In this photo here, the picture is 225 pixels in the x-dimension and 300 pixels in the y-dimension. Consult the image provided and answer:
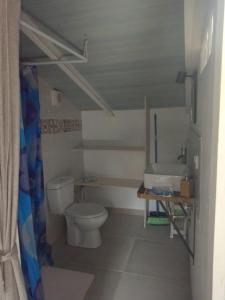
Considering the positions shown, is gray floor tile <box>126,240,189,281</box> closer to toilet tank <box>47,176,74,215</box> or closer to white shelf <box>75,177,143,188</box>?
white shelf <box>75,177,143,188</box>

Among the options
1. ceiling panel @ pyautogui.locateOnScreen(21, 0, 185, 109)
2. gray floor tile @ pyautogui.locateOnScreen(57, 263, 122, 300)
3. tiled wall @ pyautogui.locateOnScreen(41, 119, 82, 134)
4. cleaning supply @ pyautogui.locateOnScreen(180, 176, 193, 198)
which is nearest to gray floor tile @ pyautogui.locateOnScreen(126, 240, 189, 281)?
gray floor tile @ pyautogui.locateOnScreen(57, 263, 122, 300)

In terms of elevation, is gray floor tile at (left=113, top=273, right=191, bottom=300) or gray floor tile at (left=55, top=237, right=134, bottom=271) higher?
gray floor tile at (left=55, top=237, right=134, bottom=271)

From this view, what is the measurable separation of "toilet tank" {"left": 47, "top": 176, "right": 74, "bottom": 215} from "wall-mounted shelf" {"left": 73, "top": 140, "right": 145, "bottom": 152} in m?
0.70

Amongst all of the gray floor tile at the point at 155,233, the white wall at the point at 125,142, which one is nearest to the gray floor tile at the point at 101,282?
the gray floor tile at the point at 155,233

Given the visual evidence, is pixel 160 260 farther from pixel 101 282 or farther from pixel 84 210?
pixel 84 210

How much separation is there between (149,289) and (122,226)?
44.0 inches

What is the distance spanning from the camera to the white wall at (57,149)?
246 centimetres

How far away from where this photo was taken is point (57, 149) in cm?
271

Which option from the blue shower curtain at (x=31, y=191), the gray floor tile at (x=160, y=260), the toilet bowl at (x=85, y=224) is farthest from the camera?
the toilet bowl at (x=85, y=224)

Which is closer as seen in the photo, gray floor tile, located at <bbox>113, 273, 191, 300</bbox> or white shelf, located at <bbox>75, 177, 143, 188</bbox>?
gray floor tile, located at <bbox>113, 273, 191, 300</bbox>

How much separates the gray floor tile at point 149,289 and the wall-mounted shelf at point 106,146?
153 cm

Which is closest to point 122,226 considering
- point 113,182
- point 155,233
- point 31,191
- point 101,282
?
point 155,233

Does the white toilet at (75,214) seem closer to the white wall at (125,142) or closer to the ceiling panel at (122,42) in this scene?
the white wall at (125,142)

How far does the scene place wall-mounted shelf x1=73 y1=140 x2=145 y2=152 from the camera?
10.1 ft
